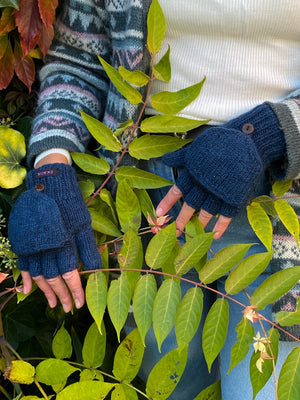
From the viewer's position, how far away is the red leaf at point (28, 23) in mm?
1014

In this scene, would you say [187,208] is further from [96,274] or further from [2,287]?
[2,287]

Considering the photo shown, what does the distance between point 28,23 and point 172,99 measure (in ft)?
1.53

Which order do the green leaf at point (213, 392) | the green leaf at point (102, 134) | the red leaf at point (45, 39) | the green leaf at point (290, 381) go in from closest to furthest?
the green leaf at point (290, 381) → the green leaf at point (102, 134) → the red leaf at point (45, 39) → the green leaf at point (213, 392)

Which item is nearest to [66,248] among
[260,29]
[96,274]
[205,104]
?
[96,274]

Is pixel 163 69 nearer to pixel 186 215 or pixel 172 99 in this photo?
pixel 172 99

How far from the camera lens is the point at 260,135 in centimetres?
98

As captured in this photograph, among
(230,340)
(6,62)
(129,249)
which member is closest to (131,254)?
(129,249)

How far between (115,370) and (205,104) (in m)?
0.72

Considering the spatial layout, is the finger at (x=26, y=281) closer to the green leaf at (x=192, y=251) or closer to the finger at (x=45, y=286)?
the finger at (x=45, y=286)

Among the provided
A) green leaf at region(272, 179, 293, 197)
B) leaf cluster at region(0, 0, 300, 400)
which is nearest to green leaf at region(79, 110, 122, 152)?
leaf cluster at region(0, 0, 300, 400)

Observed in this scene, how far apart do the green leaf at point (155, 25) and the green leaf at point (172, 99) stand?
0.29ft

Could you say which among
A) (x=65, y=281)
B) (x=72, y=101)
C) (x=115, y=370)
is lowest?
(x=115, y=370)

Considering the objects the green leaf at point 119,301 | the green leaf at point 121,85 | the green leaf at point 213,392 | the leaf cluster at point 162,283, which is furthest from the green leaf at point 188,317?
the green leaf at point 213,392

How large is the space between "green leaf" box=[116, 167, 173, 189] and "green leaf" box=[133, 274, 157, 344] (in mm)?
227
